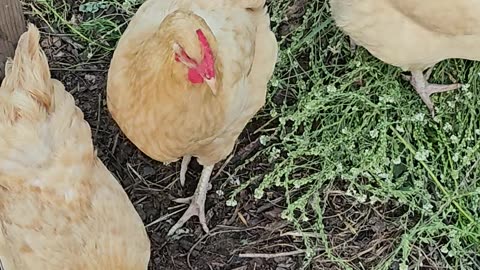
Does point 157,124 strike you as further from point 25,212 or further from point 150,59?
point 25,212

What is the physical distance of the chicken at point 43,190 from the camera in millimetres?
2451

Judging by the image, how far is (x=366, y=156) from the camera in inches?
120

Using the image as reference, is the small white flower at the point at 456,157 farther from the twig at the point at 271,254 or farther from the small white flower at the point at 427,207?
the twig at the point at 271,254

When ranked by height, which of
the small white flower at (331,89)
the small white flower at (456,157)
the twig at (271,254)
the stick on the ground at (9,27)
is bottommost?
the twig at (271,254)

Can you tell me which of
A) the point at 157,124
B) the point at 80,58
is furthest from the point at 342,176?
the point at 80,58

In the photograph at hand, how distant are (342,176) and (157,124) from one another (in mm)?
853

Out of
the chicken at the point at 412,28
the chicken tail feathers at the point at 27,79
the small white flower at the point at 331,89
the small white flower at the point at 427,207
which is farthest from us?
the small white flower at the point at 331,89

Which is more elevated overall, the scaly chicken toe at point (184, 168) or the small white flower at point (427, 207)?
the small white flower at point (427, 207)

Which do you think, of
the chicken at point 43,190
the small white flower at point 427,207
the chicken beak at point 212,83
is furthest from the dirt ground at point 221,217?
the chicken beak at point 212,83

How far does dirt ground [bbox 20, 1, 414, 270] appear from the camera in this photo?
3059mm

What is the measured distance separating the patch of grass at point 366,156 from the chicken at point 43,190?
71 cm

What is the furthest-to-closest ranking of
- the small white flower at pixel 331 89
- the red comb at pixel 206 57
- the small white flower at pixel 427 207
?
the small white flower at pixel 331 89 < the small white flower at pixel 427 207 < the red comb at pixel 206 57

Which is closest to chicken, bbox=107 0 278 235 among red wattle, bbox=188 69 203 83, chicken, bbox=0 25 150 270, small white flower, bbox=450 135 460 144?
red wattle, bbox=188 69 203 83

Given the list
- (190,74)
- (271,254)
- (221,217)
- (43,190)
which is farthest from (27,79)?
(271,254)
